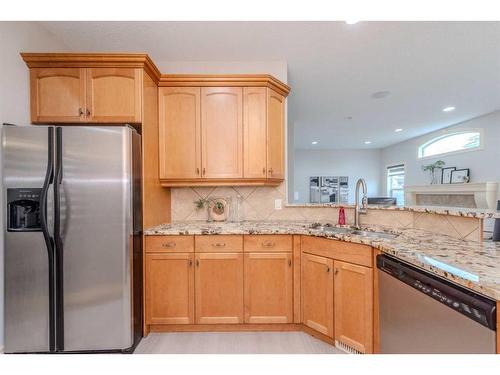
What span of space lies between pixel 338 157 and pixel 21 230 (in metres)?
8.20

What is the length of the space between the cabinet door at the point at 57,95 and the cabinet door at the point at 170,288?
4.38ft

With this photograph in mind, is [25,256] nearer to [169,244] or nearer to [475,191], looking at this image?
[169,244]

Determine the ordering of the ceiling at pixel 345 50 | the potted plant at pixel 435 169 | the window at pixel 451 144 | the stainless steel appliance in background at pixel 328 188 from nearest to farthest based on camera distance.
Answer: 1. the ceiling at pixel 345 50
2. the window at pixel 451 144
3. the potted plant at pixel 435 169
4. the stainless steel appliance in background at pixel 328 188

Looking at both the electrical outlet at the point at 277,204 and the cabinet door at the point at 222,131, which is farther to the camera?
the electrical outlet at the point at 277,204

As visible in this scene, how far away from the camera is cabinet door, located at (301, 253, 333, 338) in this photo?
1.85m

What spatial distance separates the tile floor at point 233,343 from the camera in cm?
184

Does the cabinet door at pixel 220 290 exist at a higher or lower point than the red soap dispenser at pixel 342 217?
lower

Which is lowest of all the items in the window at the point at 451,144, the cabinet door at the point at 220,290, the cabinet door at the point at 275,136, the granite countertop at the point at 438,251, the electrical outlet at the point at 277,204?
the cabinet door at the point at 220,290

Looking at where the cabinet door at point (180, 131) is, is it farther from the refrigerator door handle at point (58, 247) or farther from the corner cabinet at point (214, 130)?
the refrigerator door handle at point (58, 247)

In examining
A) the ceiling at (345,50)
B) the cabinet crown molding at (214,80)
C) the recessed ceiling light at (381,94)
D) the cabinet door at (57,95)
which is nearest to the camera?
the cabinet door at (57,95)

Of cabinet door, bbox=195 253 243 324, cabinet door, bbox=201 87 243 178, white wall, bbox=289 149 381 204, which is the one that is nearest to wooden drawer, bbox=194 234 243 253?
cabinet door, bbox=195 253 243 324

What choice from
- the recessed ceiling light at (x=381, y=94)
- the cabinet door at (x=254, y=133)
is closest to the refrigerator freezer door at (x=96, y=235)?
the cabinet door at (x=254, y=133)

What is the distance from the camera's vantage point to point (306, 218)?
2668 mm


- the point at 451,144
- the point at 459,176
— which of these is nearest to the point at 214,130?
the point at 459,176
